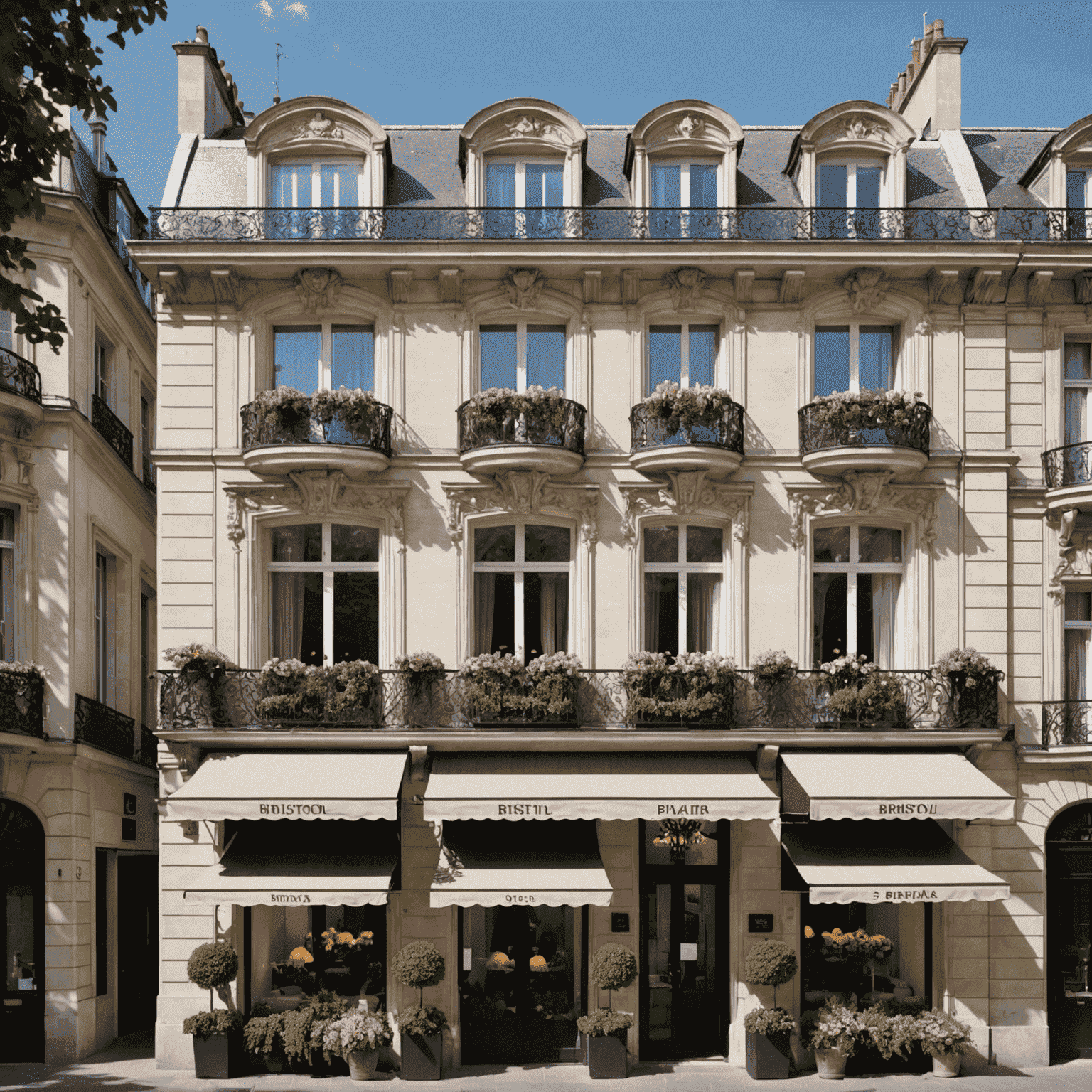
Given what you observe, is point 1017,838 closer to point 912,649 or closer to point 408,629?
point 912,649

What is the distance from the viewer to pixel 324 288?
52.3ft

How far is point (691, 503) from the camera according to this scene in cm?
1579

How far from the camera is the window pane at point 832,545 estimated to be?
16.3 m

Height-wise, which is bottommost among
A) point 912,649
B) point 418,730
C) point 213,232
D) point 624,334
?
point 418,730

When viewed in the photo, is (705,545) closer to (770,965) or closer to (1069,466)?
(1069,466)

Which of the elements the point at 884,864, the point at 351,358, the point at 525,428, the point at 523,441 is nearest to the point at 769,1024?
the point at 884,864

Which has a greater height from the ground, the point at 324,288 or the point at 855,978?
the point at 324,288

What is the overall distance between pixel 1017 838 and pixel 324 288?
11981 millimetres

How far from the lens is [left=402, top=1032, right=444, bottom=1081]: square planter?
14281 millimetres

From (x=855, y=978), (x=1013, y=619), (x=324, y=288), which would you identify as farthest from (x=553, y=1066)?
(x=324, y=288)

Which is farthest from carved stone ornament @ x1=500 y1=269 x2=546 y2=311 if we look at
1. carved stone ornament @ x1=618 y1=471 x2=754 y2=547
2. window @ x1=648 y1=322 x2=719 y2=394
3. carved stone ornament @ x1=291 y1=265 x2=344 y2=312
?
carved stone ornament @ x1=618 y1=471 x2=754 y2=547

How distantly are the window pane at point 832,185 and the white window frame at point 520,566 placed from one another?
6.08 meters

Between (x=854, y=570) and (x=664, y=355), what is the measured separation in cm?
401

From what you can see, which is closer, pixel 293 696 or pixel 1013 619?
pixel 293 696
